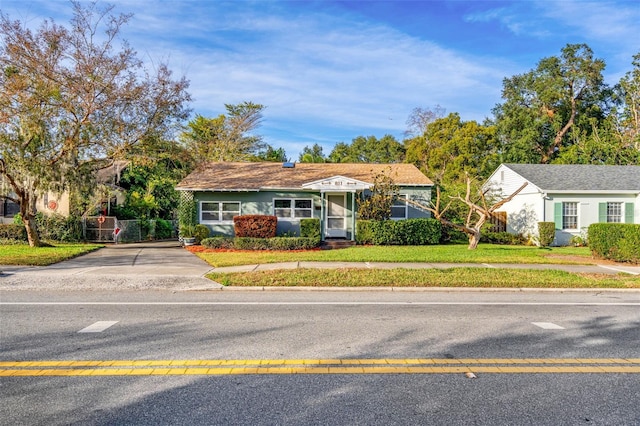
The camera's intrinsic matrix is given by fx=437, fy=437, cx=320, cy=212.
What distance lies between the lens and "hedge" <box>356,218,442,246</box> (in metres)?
20.8

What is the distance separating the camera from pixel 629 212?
911 inches

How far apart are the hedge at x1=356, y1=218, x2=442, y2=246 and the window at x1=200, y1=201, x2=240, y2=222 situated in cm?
687

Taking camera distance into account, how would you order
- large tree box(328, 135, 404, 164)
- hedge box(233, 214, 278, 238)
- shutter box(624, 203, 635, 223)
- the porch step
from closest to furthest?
the porch step < hedge box(233, 214, 278, 238) < shutter box(624, 203, 635, 223) < large tree box(328, 135, 404, 164)

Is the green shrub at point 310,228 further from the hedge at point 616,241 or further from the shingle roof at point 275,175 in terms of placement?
the hedge at point 616,241

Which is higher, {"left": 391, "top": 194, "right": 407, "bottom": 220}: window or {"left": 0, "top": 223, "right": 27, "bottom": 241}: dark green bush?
{"left": 391, "top": 194, "right": 407, "bottom": 220}: window

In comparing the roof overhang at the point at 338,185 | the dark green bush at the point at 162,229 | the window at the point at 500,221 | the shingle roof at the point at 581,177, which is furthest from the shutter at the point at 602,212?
the dark green bush at the point at 162,229

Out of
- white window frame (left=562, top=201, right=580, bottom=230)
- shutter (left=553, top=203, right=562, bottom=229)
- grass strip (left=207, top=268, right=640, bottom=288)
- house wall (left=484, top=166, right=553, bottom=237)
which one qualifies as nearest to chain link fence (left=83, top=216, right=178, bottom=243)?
grass strip (left=207, top=268, right=640, bottom=288)

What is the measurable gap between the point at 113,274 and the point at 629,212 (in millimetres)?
24797

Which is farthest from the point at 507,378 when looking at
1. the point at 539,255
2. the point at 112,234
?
the point at 112,234

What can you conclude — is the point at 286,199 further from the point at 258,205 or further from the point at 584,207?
the point at 584,207

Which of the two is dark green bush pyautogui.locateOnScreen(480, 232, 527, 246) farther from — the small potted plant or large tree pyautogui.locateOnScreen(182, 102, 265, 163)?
large tree pyautogui.locateOnScreen(182, 102, 265, 163)

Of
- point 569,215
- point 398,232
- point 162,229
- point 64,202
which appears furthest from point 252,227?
point 569,215

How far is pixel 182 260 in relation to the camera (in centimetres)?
1525

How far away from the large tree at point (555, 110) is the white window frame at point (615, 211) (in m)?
18.3
